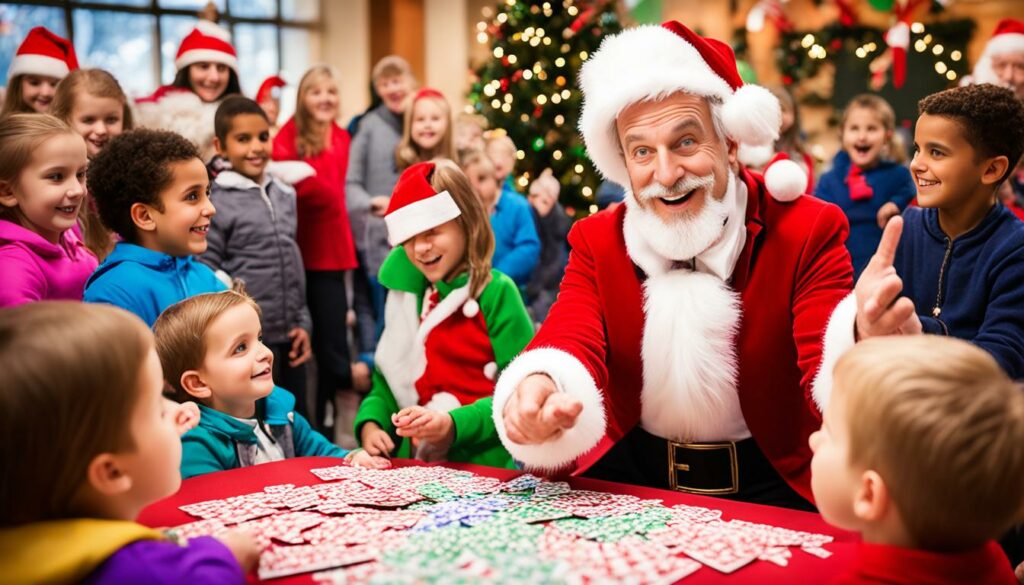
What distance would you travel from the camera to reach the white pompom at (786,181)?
2441mm

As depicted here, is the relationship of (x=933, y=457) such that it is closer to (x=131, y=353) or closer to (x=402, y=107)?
(x=131, y=353)

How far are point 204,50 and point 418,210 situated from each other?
8.32ft

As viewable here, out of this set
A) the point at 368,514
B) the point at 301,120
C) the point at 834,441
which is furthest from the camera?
the point at 301,120

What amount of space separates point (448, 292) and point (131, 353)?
1.89 m

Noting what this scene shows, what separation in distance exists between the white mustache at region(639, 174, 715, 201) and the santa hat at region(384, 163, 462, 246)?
3.18 feet

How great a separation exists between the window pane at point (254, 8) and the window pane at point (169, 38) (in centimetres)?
61

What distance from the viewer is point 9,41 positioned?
9.03 metres

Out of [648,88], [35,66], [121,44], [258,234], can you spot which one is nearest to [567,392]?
[648,88]

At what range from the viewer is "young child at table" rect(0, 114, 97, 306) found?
2.72 metres

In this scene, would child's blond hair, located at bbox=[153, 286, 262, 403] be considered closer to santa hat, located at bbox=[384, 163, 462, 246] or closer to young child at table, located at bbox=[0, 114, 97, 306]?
young child at table, located at bbox=[0, 114, 97, 306]

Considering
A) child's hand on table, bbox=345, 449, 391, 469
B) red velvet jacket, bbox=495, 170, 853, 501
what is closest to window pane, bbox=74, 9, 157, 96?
child's hand on table, bbox=345, 449, 391, 469

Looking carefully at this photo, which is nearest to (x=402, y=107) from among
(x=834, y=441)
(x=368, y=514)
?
(x=368, y=514)

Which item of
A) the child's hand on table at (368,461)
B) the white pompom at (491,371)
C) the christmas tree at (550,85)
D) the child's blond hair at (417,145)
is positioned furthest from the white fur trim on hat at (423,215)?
the christmas tree at (550,85)

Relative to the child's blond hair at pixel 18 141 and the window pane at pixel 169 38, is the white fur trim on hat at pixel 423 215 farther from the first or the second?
the window pane at pixel 169 38
